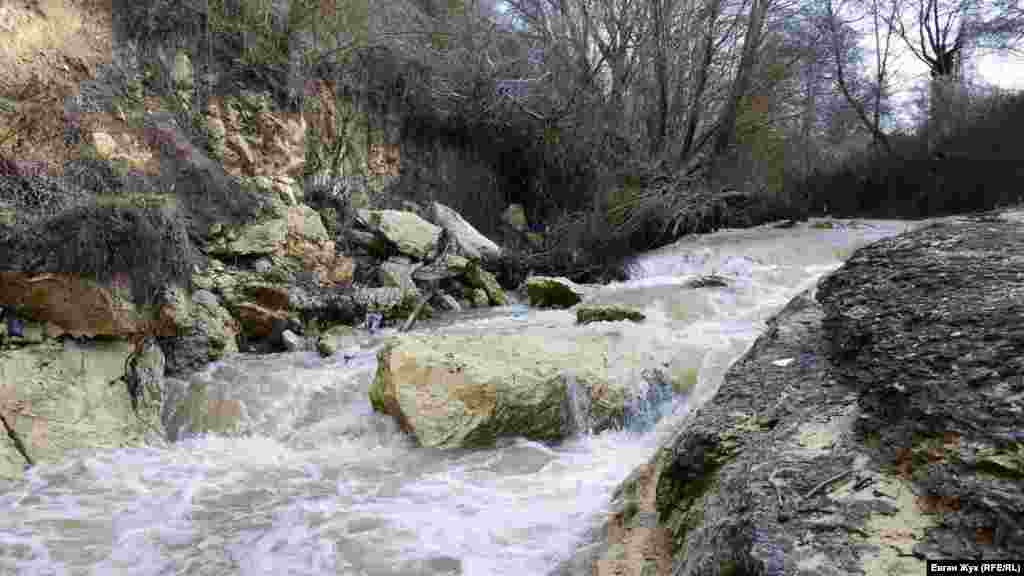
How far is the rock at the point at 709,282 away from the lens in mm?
7704

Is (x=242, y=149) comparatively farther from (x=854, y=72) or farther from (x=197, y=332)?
(x=854, y=72)

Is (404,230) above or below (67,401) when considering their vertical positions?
above

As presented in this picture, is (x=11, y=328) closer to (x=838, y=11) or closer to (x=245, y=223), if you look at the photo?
(x=245, y=223)

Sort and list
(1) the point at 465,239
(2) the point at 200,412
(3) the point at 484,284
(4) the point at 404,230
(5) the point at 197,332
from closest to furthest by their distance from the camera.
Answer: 1. (2) the point at 200,412
2. (5) the point at 197,332
3. (3) the point at 484,284
4. (4) the point at 404,230
5. (1) the point at 465,239

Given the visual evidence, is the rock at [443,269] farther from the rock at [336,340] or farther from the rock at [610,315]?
the rock at [610,315]

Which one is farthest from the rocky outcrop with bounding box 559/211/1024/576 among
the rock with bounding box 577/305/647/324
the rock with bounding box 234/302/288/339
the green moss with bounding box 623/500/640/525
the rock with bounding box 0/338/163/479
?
the rock with bounding box 234/302/288/339

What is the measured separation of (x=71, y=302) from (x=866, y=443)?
493 cm

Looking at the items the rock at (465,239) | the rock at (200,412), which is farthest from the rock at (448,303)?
the rock at (200,412)

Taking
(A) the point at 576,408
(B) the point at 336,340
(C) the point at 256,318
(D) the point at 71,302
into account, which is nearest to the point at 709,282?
(A) the point at 576,408

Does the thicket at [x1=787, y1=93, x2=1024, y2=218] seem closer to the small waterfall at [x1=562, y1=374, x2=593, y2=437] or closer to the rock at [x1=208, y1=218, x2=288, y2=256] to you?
the small waterfall at [x1=562, y1=374, x2=593, y2=437]

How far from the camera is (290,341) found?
19.6 feet

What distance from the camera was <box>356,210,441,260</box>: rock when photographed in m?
8.50

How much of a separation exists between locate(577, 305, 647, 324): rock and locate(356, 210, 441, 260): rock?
10.3 feet

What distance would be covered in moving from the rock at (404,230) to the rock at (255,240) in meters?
1.68
